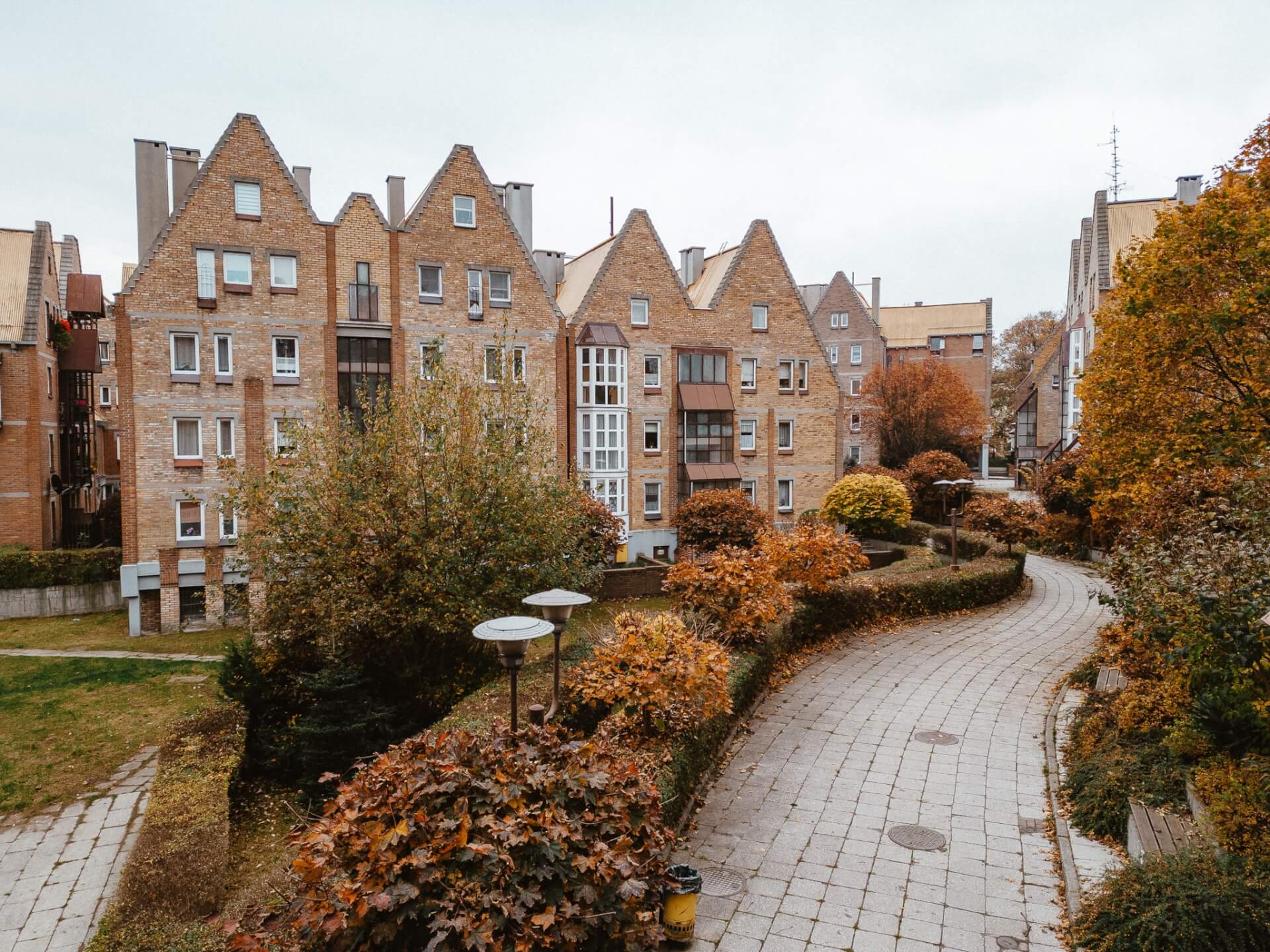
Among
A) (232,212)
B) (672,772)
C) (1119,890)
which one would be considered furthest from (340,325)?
(1119,890)

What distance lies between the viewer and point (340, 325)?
3002cm

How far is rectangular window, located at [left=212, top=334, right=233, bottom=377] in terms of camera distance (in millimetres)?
28688

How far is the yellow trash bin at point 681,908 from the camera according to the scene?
26.6 ft

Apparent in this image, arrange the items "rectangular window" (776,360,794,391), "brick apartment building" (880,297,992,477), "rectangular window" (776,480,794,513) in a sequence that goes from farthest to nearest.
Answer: "brick apartment building" (880,297,992,477) → "rectangular window" (776,480,794,513) → "rectangular window" (776,360,794,391)

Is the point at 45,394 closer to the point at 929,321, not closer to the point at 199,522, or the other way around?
the point at 199,522

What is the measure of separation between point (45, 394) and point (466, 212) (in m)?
19.9

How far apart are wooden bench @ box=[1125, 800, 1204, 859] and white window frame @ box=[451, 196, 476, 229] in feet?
94.8

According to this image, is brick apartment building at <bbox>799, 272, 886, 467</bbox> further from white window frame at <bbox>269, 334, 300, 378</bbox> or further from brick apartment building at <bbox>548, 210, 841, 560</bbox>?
white window frame at <bbox>269, 334, 300, 378</bbox>

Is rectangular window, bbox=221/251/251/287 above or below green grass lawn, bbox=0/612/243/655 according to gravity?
above

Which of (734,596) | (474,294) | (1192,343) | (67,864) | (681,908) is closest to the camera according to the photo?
(681,908)

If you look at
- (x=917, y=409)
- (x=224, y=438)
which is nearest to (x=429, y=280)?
(x=224, y=438)

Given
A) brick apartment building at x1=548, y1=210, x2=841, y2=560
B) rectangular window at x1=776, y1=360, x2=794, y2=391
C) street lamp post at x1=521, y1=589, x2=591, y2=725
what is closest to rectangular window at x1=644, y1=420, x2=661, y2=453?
brick apartment building at x1=548, y1=210, x2=841, y2=560

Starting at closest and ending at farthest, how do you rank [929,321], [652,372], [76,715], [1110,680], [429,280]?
[1110,680] → [76,715] → [429,280] → [652,372] → [929,321]

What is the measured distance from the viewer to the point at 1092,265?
49.2 meters
